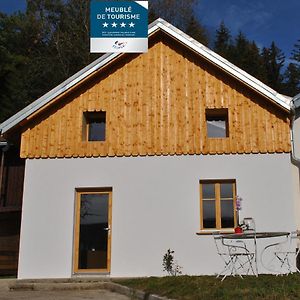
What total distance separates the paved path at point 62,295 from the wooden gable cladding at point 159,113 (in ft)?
12.8

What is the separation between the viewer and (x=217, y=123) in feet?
46.2

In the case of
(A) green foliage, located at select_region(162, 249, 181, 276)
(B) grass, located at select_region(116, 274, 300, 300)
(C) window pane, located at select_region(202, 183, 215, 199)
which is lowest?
(B) grass, located at select_region(116, 274, 300, 300)

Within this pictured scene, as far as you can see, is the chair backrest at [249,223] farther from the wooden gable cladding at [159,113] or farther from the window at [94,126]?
the window at [94,126]

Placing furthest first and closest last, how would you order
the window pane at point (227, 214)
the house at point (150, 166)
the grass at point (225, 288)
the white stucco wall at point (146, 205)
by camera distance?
1. the window pane at point (227, 214)
2. the house at point (150, 166)
3. the white stucco wall at point (146, 205)
4. the grass at point (225, 288)

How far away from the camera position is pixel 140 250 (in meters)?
12.9

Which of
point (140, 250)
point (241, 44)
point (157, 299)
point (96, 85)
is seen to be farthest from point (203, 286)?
point (241, 44)

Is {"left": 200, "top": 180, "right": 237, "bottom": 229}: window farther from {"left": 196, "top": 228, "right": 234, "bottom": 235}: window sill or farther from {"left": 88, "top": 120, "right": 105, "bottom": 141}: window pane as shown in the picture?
{"left": 88, "top": 120, "right": 105, "bottom": 141}: window pane

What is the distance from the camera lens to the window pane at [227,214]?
13102 millimetres

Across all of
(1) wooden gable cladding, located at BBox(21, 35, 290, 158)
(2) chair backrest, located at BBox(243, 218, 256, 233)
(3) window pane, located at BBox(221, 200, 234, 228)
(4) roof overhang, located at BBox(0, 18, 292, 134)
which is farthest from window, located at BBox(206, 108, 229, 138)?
(2) chair backrest, located at BBox(243, 218, 256, 233)

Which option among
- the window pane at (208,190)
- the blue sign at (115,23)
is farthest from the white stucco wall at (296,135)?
the blue sign at (115,23)

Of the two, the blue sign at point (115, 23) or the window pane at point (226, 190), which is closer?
the blue sign at point (115, 23)

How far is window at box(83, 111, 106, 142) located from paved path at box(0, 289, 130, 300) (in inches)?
182

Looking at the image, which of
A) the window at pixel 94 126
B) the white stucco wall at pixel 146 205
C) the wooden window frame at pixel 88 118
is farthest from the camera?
the window at pixel 94 126

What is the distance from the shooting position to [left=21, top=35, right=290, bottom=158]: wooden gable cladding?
1336cm
